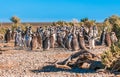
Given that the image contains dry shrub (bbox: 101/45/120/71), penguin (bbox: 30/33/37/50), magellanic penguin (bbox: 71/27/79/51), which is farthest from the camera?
penguin (bbox: 30/33/37/50)

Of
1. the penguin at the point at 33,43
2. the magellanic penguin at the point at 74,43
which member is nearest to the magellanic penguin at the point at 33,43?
the penguin at the point at 33,43

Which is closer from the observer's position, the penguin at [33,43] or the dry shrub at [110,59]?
the dry shrub at [110,59]

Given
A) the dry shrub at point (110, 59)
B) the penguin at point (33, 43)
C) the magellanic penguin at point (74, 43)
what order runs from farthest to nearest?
the penguin at point (33, 43) → the magellanic penguin at point (74, 43) → the dry shrub at point (110, 59)

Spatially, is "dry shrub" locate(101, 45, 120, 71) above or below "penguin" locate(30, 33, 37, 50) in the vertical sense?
below

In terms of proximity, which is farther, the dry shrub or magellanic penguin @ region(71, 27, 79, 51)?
magellanic penguin @ region(71, 27, 79, 51)

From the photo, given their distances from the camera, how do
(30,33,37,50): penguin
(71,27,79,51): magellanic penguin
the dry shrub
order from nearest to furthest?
the dry shrub < (71,27,79,51): magellanic penguin < (30,33,37,50): penguin

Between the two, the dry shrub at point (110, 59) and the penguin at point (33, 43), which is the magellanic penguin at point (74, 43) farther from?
the dry shrub at point (110, 59)

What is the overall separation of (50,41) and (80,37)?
10.0 ft

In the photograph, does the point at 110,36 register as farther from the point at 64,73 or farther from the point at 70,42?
the point at 64,73

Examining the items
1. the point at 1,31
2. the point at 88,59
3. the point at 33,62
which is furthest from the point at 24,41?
the point at 1,31

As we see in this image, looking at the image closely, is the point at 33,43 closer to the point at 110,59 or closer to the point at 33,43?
the point at 33,43

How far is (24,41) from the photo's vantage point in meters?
34.9

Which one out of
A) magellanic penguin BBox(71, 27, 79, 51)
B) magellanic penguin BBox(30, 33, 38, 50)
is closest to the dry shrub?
magellanic penguin BBox(71, 27, 79, 51)

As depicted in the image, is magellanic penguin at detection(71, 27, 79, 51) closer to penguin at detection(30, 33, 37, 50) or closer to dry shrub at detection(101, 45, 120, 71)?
penguin at detection(30, 33, 37, 50)
